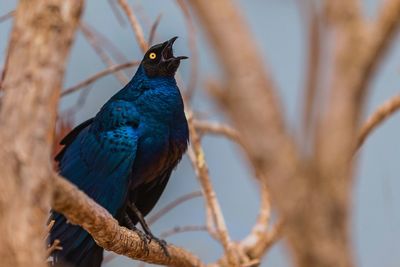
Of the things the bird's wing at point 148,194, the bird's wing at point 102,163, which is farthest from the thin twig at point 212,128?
the bird's wing at point 102,163

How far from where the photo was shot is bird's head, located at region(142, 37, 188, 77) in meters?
4.57

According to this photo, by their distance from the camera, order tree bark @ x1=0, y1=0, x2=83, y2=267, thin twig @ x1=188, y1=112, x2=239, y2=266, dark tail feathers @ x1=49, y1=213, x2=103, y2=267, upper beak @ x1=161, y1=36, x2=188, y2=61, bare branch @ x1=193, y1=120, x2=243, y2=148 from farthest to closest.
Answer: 1. bare branch @ x1=193, y1=120, x2=243, y2=148
2. upper beak @ x1=161, y1=36, x2=188, y2=61
3. thin twig @ x1=188, y1=112, x2=239, y2=266
4. dark tail feathers @ x1=49, y1=213, x2=103, y2=267
5. tree bark @ x1=0, y1=0, x2=83, y2=267

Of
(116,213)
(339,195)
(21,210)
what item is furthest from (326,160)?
(116,213)

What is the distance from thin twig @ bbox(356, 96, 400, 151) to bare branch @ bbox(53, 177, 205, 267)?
1142mm

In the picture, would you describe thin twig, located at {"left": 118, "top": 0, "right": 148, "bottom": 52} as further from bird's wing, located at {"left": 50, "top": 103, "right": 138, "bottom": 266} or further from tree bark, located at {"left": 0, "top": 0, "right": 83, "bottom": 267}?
tree bark, located at {"left": 0, "top": 0, "right": 83, "bottom": 267}

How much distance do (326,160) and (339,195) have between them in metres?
0.05

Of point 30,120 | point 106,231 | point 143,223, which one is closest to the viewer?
point 30,120

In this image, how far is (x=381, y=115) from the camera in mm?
4188

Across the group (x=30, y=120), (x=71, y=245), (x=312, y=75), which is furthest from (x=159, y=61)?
(x=312, y=75)

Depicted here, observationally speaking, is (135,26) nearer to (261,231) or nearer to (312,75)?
(261,231)

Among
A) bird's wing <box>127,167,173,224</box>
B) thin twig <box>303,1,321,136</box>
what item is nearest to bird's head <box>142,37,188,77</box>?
bird's wing <box>127,167,173,224</box>

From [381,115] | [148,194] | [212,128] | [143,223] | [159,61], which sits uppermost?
[159,61]

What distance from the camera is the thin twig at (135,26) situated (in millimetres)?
4246

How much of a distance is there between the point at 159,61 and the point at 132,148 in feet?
2.07
